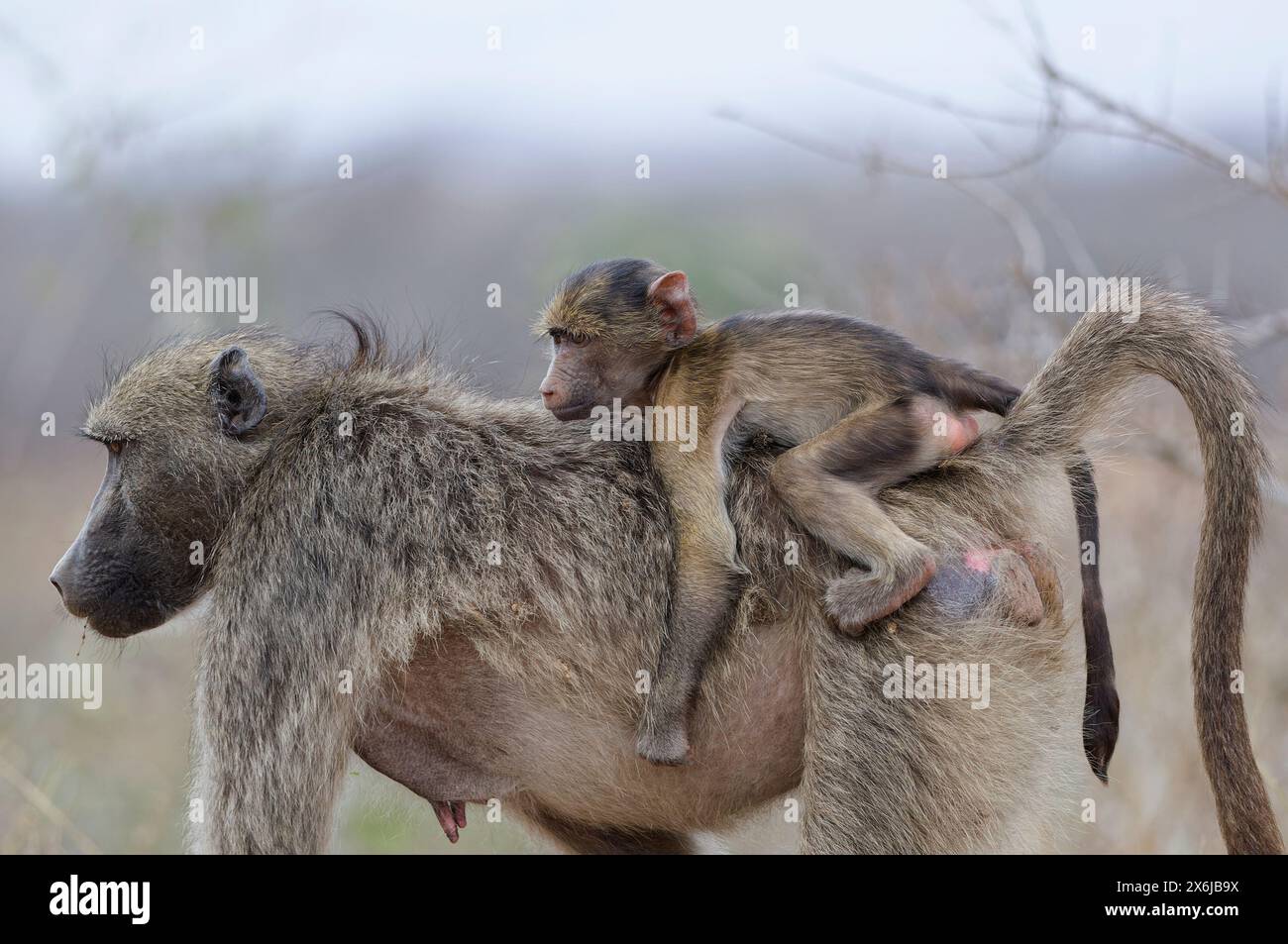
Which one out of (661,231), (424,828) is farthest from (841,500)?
(661,231)

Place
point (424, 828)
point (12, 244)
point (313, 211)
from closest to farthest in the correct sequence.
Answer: point (424, 828), point (12, 244), point (313, 211)

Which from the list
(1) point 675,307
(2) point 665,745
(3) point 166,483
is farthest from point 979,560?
(3) point 166,483

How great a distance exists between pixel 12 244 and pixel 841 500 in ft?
57.1

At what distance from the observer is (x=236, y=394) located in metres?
3.68

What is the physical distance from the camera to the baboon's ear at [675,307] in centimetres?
355

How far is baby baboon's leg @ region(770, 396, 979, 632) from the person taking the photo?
309 cm

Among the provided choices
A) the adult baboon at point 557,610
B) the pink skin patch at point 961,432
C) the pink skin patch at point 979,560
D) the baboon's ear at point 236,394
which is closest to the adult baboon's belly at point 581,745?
the adult baboon at point 557,610

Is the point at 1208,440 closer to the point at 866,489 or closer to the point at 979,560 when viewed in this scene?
the point at 979,560

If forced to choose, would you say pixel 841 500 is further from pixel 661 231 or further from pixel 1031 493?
pixel 661 231

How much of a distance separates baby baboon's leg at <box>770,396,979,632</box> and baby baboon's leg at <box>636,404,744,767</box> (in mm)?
170

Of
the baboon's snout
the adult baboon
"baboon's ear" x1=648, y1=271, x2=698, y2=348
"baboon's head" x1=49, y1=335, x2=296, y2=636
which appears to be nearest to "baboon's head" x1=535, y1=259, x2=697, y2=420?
"baboon's ear" x1=648, y1=271, x2=698, y2=348

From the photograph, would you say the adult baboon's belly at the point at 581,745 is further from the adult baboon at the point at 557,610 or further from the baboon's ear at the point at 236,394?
the baboon's ear at the point at 236,394

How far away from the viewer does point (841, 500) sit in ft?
10.2

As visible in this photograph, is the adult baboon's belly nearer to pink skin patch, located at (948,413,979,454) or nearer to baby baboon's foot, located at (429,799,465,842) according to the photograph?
baby baboon's foot, located at (429,799,465,842)
